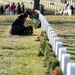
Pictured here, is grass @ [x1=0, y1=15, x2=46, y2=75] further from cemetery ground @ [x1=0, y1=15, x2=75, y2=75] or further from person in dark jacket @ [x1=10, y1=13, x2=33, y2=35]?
person in dark jacket @ [x1=10, y1=13, x2=33, y2=35]

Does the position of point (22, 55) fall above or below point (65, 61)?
below

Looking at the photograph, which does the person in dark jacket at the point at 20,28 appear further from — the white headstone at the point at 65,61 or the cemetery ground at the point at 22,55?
the white headstone at the point at 65,61

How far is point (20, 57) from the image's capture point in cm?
1231

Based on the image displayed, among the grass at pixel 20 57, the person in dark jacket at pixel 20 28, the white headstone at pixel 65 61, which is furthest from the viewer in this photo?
the person in dark jacket at pixel 20 28

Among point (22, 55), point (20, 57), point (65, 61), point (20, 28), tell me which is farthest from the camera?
point (20, 28)

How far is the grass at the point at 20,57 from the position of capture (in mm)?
10328

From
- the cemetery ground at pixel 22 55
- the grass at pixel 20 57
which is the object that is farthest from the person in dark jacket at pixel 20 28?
the grass at pixel 20 57

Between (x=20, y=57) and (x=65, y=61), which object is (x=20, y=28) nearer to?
(x=20, y=57)

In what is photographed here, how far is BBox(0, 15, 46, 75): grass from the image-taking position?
33.9 feet

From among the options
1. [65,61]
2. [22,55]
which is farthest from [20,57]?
[65,61]

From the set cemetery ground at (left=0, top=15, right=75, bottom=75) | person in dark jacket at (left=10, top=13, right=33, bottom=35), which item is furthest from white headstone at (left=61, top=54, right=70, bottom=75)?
person in dark jacket at (left=10, top=13, right=33, bottom=35)

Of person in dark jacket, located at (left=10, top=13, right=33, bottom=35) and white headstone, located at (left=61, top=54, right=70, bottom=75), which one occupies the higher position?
white headstone, located at (left=61, top=54, right=70, bottom=75)

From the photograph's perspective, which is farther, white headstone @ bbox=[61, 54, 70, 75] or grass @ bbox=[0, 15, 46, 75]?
grass @ bbox=[0, 15, 46, 75]

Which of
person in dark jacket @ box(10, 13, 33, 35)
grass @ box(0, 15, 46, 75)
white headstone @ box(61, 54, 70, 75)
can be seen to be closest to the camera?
white headstone @ box(61, 54, 70, 75)
